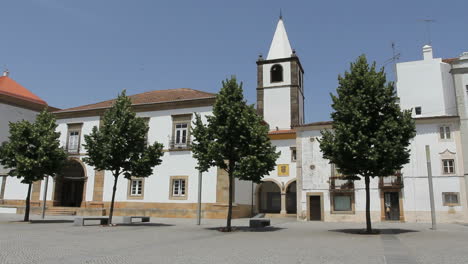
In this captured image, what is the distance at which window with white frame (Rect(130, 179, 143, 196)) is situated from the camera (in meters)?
34.9

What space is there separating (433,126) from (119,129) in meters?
22.8

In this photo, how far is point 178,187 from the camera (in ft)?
110

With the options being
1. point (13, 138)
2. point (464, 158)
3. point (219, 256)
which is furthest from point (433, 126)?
point (13, 138)

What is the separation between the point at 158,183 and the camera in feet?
112

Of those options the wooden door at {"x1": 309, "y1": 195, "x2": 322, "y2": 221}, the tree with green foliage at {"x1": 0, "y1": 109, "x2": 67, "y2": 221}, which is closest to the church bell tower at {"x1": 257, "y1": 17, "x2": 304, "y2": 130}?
the wooden door at {"x1": 309, "y1": 195, "x2": 322, "y2": 221}

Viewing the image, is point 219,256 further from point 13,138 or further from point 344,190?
point 344,190

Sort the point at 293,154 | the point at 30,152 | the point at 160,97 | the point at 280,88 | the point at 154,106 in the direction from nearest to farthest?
1. the point at 30,152
2. the point at 154,106
3. the point at 293,154
4. the point at 160,97
5. the point at 280,88

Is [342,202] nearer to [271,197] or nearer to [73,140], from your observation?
[271,197]

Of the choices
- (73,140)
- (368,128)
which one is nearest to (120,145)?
(368,128)

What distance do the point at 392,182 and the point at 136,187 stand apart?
21557 mm

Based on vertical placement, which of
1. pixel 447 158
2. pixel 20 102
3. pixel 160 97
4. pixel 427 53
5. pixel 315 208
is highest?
pixel 427 53

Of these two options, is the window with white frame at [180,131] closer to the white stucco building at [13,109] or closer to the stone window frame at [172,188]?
the stone window frame at [172,188]

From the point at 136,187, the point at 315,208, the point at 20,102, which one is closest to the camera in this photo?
the point at 315,208

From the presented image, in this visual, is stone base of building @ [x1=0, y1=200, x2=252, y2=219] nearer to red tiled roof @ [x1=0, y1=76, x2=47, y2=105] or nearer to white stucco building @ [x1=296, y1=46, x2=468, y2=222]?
white stucco building @ [x1=296, y1=46, x2=468, y2=222]
